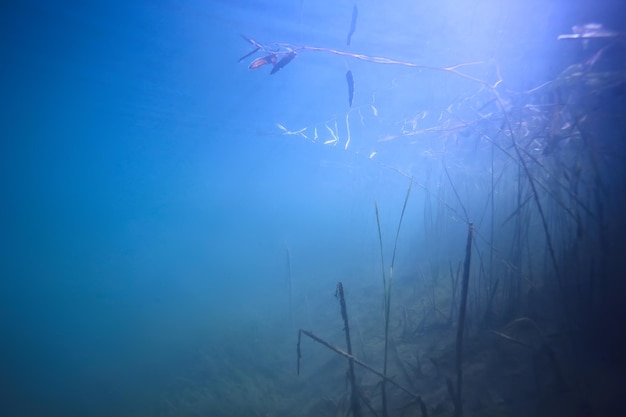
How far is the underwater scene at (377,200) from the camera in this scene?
8.66 feet

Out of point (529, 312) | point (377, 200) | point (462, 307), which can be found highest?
point (377, 200)

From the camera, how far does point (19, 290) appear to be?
48.0m

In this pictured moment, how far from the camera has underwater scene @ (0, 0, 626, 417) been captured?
2641mm

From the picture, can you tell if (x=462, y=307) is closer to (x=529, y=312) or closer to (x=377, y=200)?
(x=529, y=312)

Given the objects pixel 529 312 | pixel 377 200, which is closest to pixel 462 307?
pixel 529 312

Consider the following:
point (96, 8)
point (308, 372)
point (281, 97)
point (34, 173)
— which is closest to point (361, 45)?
point (281, 97)

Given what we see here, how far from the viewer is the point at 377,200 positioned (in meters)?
12.0

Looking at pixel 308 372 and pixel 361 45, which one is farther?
pixel 361 45

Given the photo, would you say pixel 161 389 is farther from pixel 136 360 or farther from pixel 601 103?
pixel 601 103

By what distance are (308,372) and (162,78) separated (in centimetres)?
1340

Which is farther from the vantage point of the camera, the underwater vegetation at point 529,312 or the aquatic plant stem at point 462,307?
the underwater vegetation at point 529,312

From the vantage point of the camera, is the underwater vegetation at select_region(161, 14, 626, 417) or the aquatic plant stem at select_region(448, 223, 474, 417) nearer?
the aquatic plant stem at select_region(448, 223, 474, 417)

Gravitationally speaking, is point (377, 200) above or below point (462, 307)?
above

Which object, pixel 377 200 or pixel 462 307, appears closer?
pixel 462 307
